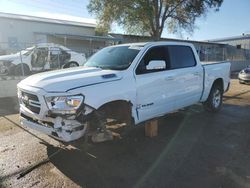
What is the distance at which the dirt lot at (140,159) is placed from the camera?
3.82 m

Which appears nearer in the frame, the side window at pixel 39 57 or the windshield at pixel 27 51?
the windshield at pixel 27 51

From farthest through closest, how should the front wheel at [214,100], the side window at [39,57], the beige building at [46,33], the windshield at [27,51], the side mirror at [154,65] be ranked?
the beige building at [46,33] → the side window at [39,57] → the windshield at [27,51] → the front wheel at [214,100] → the side mirror at [154,65]

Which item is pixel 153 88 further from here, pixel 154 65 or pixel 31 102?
pixel 31 102

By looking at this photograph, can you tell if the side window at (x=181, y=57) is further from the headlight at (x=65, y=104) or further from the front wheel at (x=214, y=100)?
the headlight at (x=65, y=104)

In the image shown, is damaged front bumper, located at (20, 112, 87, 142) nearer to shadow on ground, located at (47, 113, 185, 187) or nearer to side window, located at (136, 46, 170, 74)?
shadow on ground, located at (47, 113, 185, 187)

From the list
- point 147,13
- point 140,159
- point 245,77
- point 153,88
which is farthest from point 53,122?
point 147,13

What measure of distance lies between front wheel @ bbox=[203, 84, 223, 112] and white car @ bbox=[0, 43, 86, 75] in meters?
6.70

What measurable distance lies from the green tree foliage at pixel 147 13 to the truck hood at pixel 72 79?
21101 mm

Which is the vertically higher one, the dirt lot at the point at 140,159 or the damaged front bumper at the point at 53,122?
the damaged front bumper at the point at 53,122

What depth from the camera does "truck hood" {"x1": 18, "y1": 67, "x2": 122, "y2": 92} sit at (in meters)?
4.07

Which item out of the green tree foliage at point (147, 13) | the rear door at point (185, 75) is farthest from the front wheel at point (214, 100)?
the green tree foliage at point (147, 13)

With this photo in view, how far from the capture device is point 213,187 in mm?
3604

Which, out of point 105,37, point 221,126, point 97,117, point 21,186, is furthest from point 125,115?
point 105,37

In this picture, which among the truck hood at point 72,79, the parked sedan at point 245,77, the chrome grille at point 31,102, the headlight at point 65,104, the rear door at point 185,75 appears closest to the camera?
the headlight at point 65,104
